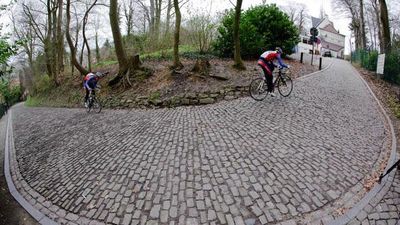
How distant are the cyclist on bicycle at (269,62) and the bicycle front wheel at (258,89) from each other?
20 cm

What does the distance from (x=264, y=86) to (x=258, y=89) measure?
0.24 metres

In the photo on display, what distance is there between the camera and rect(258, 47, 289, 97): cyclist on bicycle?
8.91 metres

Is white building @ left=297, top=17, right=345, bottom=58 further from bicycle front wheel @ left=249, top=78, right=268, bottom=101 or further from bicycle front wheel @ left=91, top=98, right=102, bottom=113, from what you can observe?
bicycle front wheel @ left=91, top=98, right=102, bottom=113

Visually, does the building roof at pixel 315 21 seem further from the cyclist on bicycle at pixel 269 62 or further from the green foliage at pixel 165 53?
the cyclist on bicycle at pixel 269 62

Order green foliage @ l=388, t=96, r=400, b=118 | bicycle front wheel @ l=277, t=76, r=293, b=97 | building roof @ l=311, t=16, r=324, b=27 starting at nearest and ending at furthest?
green foliage @ l=388, t=96, r=400, b=118 < bicycle front wheel @ l=277, t=76, r=293, b=97 < building roof @ l=311, t=16, r=324, b=27

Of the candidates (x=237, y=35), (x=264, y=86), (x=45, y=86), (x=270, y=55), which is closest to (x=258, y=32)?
(x=237, y=35)

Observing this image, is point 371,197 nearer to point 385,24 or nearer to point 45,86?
point 385,24

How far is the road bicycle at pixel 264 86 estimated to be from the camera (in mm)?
9680

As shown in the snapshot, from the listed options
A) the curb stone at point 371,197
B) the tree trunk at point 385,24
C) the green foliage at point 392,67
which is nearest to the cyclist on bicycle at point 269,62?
the curb stone at point 371,197

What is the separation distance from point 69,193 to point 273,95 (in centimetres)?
754

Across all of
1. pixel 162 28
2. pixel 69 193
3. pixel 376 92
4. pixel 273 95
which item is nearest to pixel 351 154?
pixel 273 95

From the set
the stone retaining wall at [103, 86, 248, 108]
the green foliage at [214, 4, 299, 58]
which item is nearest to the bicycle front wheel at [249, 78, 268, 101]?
the stone retaining wall at [103, 86, 248, 108]

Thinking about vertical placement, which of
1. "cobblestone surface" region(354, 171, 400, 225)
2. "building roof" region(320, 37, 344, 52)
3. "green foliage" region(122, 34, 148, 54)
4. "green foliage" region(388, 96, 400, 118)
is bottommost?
"cobblestone surface" region(354, 171, 400, 225)

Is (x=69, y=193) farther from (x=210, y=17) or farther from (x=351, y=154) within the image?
(x=210, y=17)
